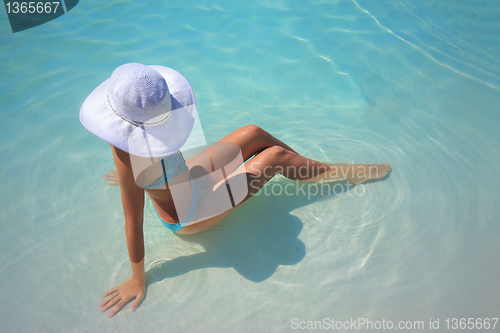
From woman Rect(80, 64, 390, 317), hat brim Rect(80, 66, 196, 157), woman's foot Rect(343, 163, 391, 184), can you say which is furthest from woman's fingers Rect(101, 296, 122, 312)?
woman's foot Rect(343, 163, 391, 184)

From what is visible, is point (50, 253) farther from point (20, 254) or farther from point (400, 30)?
point (400, 30)

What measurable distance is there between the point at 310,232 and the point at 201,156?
3.86 feet

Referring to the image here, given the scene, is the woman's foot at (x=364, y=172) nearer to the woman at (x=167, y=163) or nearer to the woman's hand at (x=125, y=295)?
the woman at (x=167, y=163)

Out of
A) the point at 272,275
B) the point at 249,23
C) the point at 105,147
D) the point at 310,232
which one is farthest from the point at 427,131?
the point at 105,147

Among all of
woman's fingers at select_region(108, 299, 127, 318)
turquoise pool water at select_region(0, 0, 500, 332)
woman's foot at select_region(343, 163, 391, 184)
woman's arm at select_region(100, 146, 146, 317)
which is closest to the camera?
woman's arm at select_region(100, 146, 146, 317)

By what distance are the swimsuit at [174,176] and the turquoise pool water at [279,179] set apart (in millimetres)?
458

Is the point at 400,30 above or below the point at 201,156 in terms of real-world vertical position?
above

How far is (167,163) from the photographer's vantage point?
6.64 ft

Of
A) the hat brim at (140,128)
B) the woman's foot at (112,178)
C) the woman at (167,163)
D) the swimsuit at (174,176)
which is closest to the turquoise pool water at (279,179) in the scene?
the woman's foot at (112,178)

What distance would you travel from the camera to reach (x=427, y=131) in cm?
352

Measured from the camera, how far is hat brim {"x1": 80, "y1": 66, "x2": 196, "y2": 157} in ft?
5.22

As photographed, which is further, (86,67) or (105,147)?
(86,67)

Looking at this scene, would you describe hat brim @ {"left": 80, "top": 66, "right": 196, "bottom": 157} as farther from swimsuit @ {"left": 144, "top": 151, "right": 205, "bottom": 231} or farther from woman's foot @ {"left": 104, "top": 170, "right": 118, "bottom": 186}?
woman's foot @ {"left": 104, "top": 170, "right": 118, "bottom": 186}

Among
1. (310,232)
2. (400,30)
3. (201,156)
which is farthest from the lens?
(400,30)
